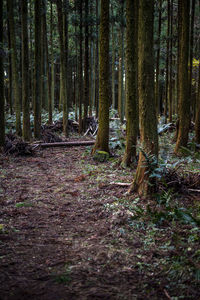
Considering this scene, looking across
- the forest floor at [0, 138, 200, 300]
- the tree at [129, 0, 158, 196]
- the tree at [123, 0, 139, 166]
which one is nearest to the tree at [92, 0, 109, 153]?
the tree at [123, 0, 139, 166]

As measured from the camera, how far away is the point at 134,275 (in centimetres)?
309

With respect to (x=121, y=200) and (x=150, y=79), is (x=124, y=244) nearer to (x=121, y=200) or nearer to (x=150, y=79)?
(x=121, y=200)

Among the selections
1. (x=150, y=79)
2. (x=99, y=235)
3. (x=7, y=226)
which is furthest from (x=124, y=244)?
(x=150, y=79)

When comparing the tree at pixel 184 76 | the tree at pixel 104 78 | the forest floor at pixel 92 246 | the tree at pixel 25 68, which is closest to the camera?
the forest floor at pixel 92 246

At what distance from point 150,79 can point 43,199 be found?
3454 millimetres

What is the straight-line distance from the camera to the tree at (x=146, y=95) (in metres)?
5.02

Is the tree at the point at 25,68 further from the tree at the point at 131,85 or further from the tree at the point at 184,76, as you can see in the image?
the tree at the point at 184,76

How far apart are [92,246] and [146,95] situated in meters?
3.06

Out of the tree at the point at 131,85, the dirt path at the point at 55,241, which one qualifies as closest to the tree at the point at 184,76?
the tree at the point at 131,85

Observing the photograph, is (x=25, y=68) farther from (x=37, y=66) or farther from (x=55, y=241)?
(x=55, y=241)

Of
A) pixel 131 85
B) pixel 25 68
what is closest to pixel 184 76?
pixel 131 85

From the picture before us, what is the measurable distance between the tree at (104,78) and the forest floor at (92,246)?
3.37 metres

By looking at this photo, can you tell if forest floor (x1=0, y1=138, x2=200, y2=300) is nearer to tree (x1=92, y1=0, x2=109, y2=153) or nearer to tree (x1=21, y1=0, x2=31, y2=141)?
tree (x1=92, y1=0, x2=109, y2=153)

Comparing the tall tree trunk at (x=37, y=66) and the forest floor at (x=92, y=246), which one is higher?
the tall tree trunk at (x=37, y=66)
